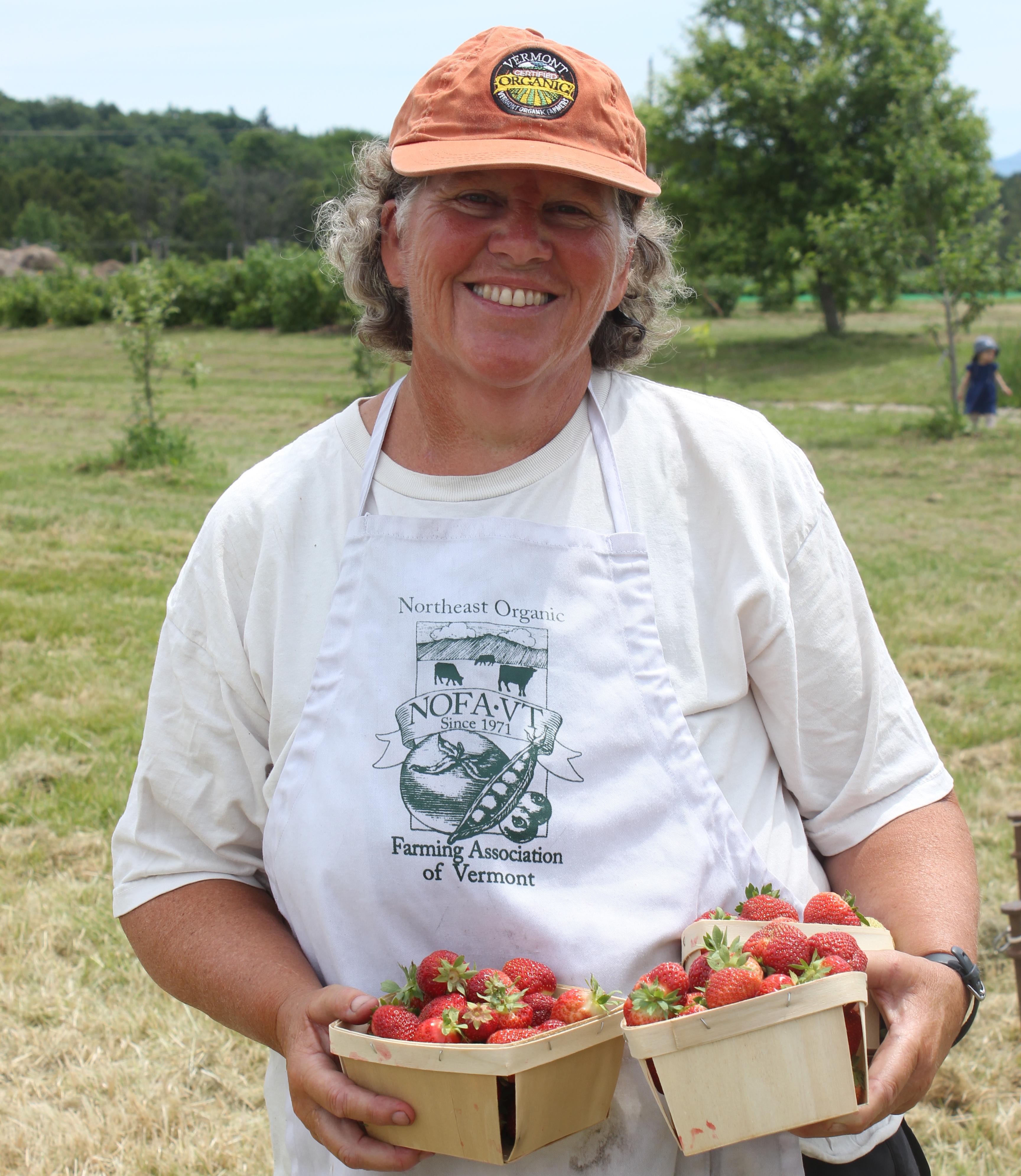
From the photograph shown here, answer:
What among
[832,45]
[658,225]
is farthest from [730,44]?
[658,225]

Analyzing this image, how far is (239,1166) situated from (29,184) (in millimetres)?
87450

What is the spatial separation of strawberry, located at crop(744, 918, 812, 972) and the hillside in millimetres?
55483

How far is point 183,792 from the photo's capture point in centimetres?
157

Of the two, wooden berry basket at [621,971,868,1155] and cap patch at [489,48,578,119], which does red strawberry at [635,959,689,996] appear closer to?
wooden berry basket at [621,971,868,1155]

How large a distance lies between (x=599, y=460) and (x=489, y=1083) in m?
0.81

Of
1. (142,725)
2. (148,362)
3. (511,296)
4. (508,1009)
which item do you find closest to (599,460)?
(511,296)

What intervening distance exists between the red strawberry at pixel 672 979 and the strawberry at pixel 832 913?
8.3 inches

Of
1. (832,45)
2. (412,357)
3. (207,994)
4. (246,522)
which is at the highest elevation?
(832,45)

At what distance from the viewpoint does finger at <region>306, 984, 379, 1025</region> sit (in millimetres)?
1343

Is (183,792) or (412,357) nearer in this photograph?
(183,792)

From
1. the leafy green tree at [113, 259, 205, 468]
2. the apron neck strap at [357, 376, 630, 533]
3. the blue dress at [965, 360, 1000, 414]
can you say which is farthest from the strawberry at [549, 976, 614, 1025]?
the blue dress at [965, 360, 1000, 414]

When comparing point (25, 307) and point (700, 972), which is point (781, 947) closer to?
point (700, 972)

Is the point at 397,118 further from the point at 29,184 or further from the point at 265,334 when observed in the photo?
the point at 29,184

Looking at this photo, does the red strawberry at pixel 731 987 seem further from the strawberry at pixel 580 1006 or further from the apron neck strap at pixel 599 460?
the apron neck strap at pixel 599 460
